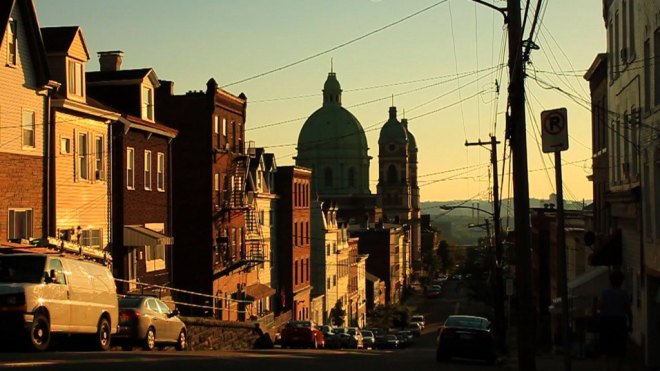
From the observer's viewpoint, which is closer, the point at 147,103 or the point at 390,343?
the point at 147,103

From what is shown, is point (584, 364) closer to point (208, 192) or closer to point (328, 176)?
point (208, 192)

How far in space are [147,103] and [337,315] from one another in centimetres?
4764

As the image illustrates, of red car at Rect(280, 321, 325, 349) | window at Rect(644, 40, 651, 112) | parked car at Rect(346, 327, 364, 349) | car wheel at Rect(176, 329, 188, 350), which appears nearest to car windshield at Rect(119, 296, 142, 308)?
car wheel at Rect(176, 329, 188, 350)

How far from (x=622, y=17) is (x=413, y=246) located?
153773 millimetres

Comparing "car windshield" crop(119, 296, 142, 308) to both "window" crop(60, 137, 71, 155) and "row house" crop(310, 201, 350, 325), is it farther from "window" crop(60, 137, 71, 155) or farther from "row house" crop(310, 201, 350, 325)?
"row house" crop(310, 201, 350, 325)

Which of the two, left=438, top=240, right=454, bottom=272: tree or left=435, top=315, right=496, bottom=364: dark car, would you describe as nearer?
left=435, top=315, right=496, bottom=364: dark car

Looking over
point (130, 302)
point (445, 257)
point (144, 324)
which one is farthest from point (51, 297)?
point (445, 257)

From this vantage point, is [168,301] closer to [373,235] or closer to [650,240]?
[650,240]

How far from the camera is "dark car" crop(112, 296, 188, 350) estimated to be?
2711 cm

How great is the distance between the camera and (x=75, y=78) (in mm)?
40531

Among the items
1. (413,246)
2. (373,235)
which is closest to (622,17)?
(373,235)

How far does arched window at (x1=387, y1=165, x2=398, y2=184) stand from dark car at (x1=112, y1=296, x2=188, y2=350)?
163995 mm

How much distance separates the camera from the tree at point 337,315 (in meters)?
92.0

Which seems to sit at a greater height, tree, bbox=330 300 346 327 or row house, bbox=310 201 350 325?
row house, bbox=310 201 350 325
